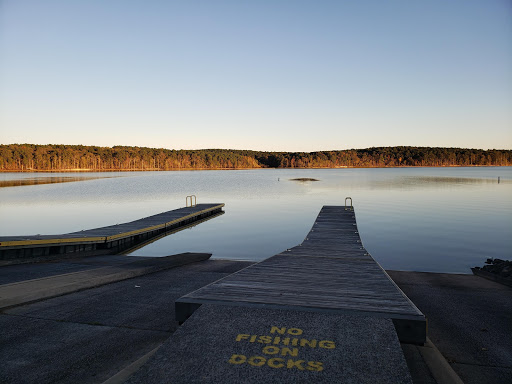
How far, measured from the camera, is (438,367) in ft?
15.9

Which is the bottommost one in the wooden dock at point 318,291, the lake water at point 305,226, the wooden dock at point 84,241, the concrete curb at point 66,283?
the lake water at point 305,226

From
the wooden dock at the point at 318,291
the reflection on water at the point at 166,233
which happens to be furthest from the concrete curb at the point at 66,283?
the reflection on water at the point at 166,233

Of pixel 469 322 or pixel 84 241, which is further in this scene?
pixel 84 241

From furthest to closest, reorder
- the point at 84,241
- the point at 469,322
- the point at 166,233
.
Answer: the point at 166,233 → the point at 84,241 → the point at 469,322

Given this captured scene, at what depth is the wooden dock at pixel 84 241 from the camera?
42.2 feet

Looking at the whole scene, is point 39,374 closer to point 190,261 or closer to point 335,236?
point 190,261

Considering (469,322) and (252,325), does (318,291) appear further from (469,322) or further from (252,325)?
(469,322)

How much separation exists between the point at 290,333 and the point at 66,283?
5.99 meters

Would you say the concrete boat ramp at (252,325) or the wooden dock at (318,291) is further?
the wooden dock at (318,291)

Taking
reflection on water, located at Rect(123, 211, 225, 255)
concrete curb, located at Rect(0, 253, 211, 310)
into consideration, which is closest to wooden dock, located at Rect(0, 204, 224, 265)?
reflection on water, located at Rect(123, 211, 225, 255)

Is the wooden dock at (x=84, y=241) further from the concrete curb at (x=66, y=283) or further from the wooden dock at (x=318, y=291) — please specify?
the wooden dock at (x=318, y=291)

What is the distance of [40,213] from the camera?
36094 mm

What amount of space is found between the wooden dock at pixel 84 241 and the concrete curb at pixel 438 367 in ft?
43.5

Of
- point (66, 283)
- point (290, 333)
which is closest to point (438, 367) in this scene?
point (290, 333)
